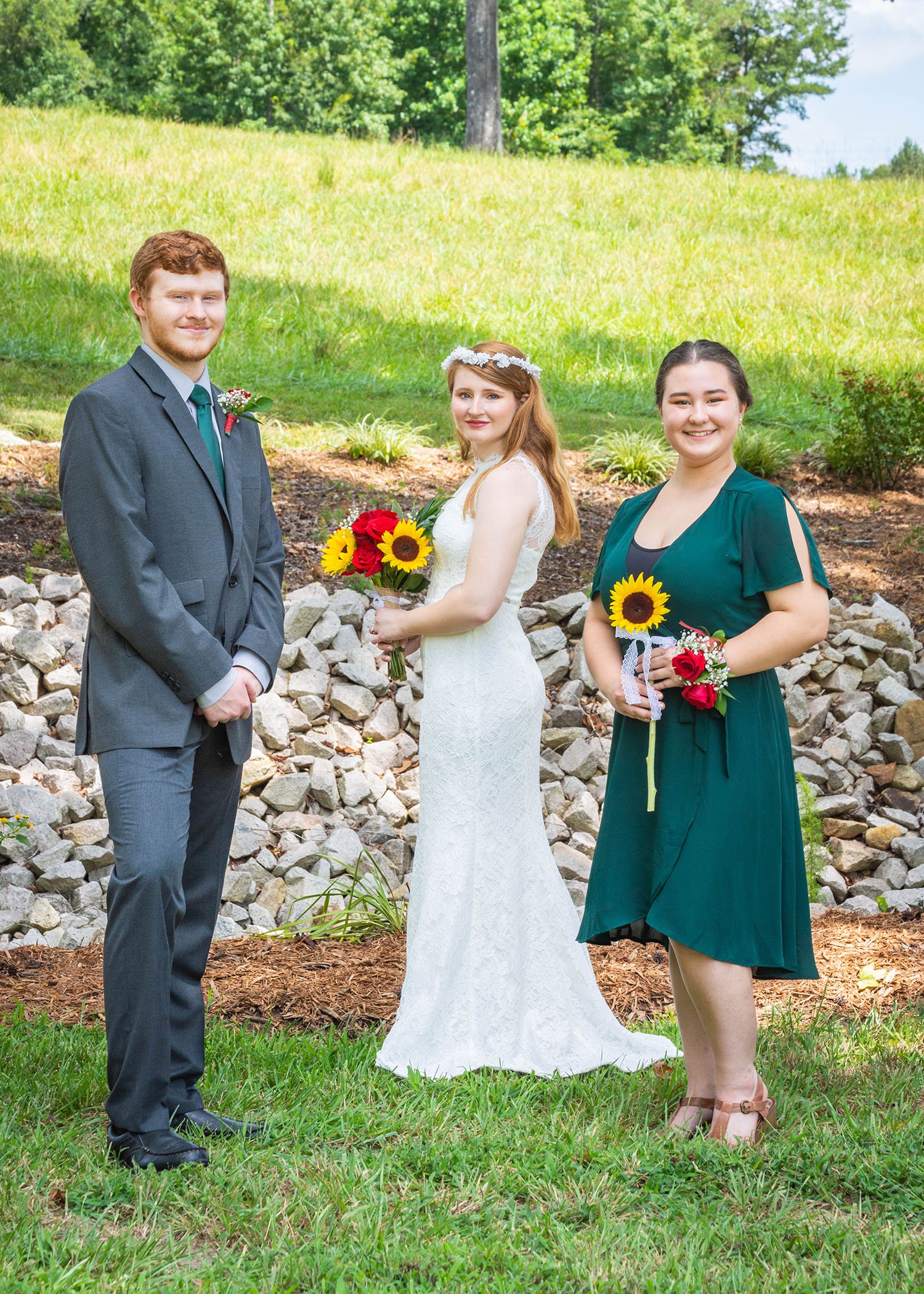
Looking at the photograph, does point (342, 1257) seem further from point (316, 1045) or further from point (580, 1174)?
point (316, 1045)

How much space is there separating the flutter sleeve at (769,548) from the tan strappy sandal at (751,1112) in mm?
1378

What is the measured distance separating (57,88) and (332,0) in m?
9.31

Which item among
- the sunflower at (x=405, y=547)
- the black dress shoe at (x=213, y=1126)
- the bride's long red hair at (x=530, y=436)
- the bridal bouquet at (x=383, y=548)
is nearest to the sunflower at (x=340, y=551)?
the bridal bouquet at (x=383, y=548)

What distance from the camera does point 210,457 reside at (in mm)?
3328

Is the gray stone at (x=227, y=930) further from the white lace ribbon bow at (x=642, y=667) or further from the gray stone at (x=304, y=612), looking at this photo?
the white lace ribbon bow at (x=642, y=667)

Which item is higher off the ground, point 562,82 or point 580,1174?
point 562,82

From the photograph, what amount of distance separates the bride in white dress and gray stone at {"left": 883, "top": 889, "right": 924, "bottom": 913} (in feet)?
6.92

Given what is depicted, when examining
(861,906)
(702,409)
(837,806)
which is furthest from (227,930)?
(837,806)

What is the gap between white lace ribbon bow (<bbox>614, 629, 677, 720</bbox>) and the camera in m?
3.28

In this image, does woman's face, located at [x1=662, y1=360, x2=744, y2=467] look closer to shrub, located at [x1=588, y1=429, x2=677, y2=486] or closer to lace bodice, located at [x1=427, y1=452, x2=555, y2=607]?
lace bodice, located at [x1=427, y1=452, x2=555, y2=607]

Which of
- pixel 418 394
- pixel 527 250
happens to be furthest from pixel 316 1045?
pixel 527 250

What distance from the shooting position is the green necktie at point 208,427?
336cm

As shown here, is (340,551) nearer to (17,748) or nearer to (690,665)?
(690,665)

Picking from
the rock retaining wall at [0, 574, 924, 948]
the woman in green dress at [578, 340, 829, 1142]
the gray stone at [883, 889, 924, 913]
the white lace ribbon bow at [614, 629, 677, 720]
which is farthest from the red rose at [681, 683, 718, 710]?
the gray stone at [883, 889, 924, 913]
